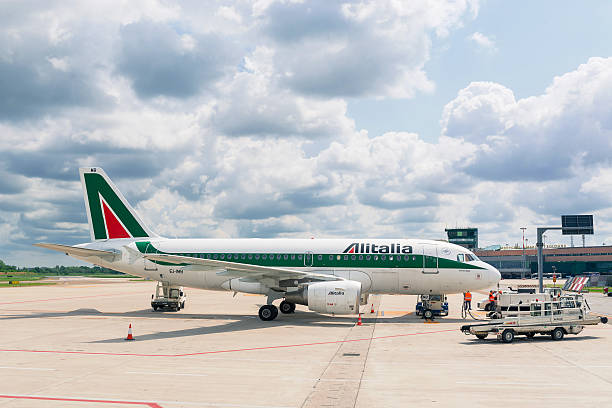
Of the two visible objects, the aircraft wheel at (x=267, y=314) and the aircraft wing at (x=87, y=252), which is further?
the aircraft wing at (x=87, y=252)

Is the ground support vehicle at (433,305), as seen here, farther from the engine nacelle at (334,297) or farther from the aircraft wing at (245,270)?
the engine nacelle at (334,297)

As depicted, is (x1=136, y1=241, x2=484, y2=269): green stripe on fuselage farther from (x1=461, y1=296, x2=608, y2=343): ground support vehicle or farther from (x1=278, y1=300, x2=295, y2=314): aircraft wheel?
(x1=461, y1=296, x2=608, y2=343): ground support vehicle

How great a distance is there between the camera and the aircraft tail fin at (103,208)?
36062 mm

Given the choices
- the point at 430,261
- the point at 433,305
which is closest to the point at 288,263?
the point at 430,261

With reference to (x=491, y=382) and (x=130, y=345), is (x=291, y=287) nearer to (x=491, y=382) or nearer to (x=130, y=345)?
(x=130, y=345)

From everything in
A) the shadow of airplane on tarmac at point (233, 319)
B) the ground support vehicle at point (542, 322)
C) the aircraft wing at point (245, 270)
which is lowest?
the shadow of airplane on tarmac at point (233, 319)

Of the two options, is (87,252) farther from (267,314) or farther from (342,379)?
(342,379)

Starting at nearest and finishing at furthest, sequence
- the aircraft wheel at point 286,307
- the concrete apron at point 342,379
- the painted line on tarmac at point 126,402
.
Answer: the painted line on tarmac at point 126,402
the concrete apron at point 342,379
the aircraft wheel at point 286,307

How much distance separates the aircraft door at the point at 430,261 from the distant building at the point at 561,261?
127328mm

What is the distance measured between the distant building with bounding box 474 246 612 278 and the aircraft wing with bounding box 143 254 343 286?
132 m

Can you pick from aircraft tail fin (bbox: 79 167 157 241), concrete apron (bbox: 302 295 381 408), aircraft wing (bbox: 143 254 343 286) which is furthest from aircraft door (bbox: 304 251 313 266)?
aircraft tail fin (bbox: 79 167 157 241)

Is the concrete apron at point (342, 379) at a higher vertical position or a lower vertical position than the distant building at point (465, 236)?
lower

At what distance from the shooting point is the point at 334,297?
27.8 metres

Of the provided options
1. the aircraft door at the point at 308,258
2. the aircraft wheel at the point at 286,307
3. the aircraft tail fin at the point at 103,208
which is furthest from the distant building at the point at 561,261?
the aircraft tail fin at the point at 103,208
